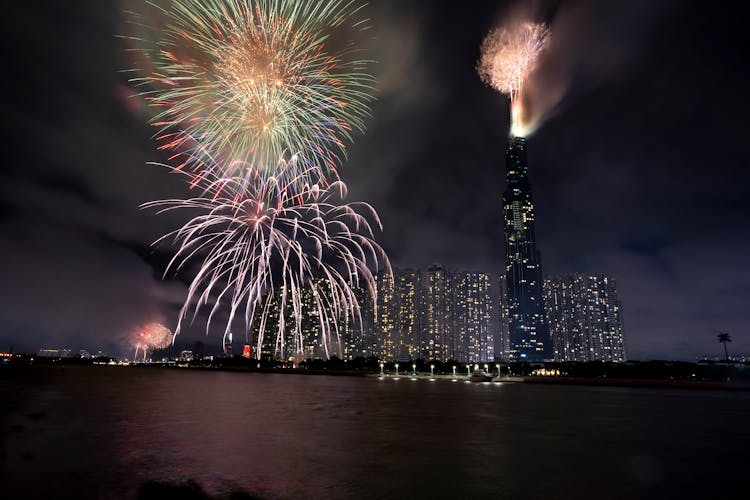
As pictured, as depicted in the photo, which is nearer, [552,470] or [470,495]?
[470,495]

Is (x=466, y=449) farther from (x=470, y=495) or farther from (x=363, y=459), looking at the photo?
(x=470, y=495)

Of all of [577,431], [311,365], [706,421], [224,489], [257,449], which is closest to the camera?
[224,489]

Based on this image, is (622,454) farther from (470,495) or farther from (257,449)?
(257,449)

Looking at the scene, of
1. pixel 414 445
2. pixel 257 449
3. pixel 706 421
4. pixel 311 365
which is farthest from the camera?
pixel 311 365

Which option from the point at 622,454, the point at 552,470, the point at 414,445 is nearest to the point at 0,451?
the point at 414,445

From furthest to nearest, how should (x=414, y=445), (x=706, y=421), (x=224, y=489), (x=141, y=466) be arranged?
(x=706, y=421) < (x=414, y=445) < (x=141, y=466) < (x=224, y=489)

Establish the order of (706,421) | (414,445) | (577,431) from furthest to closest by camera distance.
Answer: (706,421) → (577,431) → (414,445)

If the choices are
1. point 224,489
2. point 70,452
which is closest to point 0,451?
point 70,452

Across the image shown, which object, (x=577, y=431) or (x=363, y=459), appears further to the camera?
(x=577, y=431)

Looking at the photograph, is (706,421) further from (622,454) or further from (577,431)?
(622,454)
